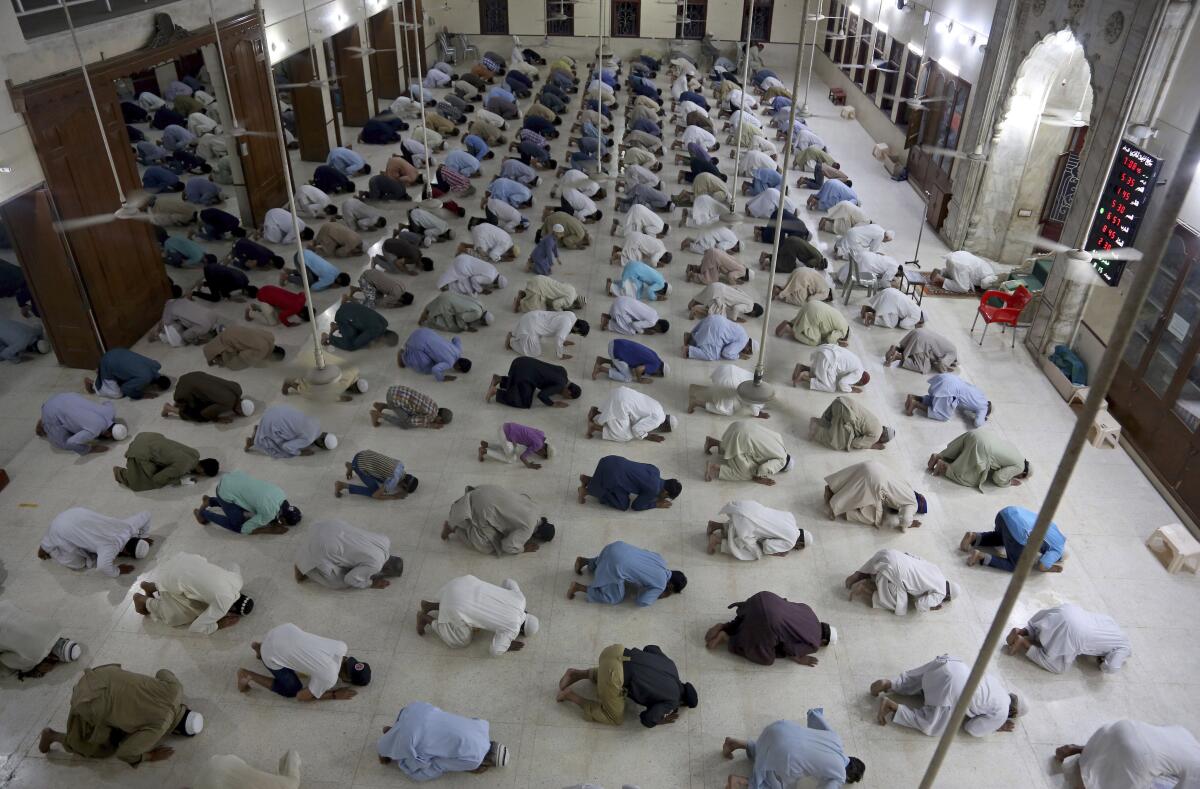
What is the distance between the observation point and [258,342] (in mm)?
12586

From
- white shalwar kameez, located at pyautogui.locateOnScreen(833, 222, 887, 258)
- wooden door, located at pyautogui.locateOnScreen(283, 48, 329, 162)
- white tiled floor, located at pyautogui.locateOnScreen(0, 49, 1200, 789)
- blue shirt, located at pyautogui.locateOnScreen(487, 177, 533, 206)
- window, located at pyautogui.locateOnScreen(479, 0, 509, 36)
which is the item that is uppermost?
window, located at pyautogui.locateOnScreen(479, 0, 509, 36)

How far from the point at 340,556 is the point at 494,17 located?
27.9m

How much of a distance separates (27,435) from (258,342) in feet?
10.2

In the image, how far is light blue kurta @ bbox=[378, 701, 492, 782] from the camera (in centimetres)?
698

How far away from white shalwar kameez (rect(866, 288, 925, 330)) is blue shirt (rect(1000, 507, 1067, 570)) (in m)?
5.35

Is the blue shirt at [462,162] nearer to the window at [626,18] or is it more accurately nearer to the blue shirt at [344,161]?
the blue shirt at [344,161]

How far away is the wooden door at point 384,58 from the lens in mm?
25750

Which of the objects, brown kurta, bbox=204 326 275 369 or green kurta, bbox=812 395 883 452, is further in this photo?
brown kurta, bbox=204 326 275 369

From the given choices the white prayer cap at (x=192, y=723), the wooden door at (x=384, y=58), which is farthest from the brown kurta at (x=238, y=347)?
the wooden door at (x=384, y=58)

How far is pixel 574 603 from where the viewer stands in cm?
891

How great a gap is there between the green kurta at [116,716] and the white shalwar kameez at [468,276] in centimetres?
869

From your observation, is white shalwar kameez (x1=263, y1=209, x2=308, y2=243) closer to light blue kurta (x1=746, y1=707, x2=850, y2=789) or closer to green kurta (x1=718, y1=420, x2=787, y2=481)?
green kurta (x1=718, y1=420, x2=787, y2=481)

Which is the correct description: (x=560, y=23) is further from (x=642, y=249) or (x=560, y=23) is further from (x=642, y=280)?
(x=642, y=280)

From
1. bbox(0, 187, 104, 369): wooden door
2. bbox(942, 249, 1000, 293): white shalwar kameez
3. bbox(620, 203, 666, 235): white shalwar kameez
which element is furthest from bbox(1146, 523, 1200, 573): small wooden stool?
bbox(0, 187, 104, 369): wooden door
